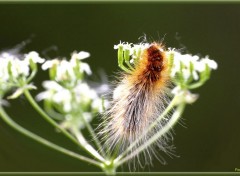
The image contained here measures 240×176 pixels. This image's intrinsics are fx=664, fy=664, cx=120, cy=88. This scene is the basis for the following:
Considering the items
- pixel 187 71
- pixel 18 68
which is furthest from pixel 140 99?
pixel 18 68

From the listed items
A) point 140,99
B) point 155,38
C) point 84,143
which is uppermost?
point 155,38

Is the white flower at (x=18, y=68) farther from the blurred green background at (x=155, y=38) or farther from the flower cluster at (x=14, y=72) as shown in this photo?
the blurred green background at (x=155, y=38)

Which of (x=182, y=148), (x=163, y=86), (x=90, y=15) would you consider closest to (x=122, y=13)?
→ (x=90, y=15)

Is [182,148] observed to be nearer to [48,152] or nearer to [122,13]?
[48,152]

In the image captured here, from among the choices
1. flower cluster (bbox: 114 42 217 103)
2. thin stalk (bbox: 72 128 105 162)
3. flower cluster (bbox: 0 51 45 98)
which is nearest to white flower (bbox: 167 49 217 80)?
flower cluster (bbox: 114 42 217 103)

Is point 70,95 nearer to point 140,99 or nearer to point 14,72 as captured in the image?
point 14,72

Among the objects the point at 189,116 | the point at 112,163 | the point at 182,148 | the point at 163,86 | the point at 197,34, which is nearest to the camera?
the point at 112,163

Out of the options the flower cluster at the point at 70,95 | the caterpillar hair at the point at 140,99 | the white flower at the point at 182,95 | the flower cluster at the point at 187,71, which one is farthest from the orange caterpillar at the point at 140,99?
the flower cluster at the point at 70,95
